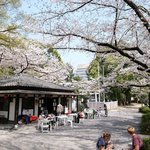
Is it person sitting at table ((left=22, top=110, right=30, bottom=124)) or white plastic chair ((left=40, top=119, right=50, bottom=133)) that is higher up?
person sitting at table ((left=22, top=110, right=30, bottom=124))

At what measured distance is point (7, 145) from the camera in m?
12.5

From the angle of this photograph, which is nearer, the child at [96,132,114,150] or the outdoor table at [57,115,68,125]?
the child at [96,132,114,150]

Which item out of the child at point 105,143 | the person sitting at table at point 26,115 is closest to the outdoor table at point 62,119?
the person sitting at table at point 26,115

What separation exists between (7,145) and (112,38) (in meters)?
7.06

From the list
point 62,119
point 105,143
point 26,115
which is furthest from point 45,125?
point 105,143

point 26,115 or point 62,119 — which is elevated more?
point 26,115

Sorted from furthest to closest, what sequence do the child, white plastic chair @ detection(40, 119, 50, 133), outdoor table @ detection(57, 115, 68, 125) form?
1. outdoor table @ detection(57, 115, 68, 125)
2. white plastic chair @ detection(40, 119, 50, 133)
3. the child

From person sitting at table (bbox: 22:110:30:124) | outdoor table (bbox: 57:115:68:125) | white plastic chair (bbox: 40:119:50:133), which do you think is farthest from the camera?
outdoor table (bbox: 57:115:68:125)

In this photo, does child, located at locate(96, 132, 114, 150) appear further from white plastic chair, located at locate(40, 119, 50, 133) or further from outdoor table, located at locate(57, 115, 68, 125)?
outdoor table, located at locate(57, 115, 68, 125)

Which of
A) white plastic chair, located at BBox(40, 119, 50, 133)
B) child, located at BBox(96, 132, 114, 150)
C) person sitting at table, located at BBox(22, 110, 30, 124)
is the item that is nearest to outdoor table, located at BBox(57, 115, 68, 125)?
person sitting at table, located at BBox(22, 110, 30, 124)

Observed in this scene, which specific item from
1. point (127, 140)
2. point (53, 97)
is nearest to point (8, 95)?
point (53, 97)

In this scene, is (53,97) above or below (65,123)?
above

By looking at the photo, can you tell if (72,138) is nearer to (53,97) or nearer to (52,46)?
(52,46)

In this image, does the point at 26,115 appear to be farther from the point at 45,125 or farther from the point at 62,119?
the point at 45,125
